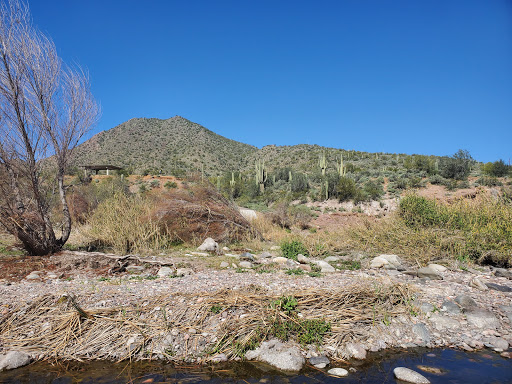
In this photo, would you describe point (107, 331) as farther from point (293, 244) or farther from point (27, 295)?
point (293, 244)

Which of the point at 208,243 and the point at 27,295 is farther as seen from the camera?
the point at 208,243

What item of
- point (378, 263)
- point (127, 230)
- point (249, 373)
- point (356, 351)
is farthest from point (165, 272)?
point (378, 263)

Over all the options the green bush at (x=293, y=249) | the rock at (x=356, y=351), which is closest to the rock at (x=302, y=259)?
the green bush at (x=293, y=249)

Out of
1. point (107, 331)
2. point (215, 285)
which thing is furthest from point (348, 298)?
point (107, 331)

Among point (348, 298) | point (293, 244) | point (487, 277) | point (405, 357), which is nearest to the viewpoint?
point (405, 357)

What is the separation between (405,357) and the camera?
4.23 meters

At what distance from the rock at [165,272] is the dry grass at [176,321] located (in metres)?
1.98

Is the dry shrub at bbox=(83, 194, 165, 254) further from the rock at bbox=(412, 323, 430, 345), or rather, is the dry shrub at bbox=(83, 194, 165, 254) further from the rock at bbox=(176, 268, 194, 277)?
the rock at bbox=(412, 323, 430, 345)

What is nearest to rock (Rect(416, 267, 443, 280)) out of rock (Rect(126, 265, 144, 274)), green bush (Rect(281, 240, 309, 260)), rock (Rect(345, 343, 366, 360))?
green bush (Rect(281, 240, 309, 260))

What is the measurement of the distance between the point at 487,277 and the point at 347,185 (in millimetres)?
17987

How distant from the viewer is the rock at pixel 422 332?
459cm

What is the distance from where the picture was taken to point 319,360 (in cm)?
405

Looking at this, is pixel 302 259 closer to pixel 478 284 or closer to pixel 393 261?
pixel 393 261

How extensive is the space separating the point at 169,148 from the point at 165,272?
185ft
